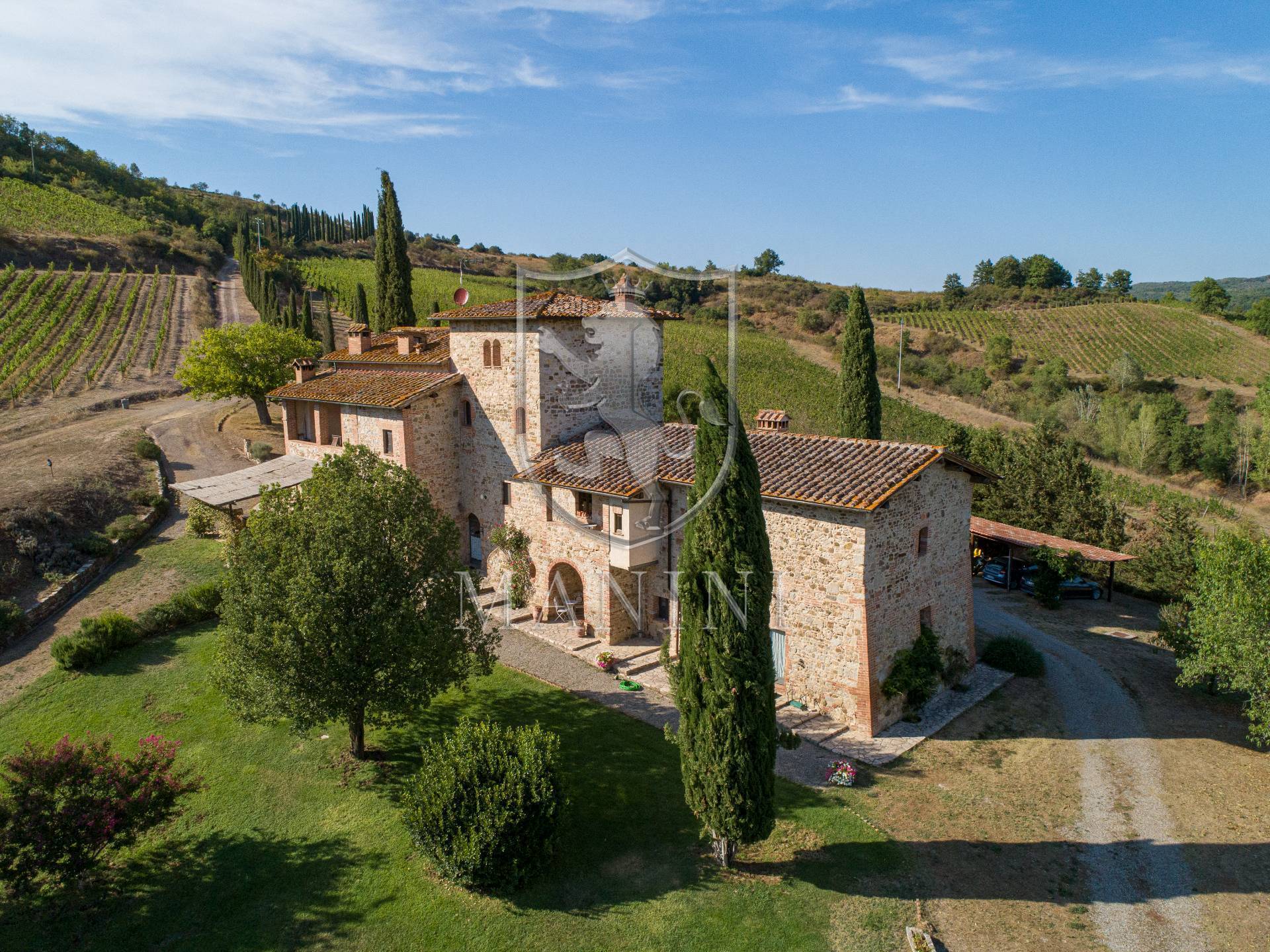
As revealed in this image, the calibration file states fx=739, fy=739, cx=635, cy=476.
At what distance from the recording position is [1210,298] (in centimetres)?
7319

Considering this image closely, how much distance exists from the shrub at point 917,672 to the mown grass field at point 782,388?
52.2ft

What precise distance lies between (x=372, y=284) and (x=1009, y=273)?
76.8 m

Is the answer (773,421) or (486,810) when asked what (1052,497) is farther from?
(486,810)

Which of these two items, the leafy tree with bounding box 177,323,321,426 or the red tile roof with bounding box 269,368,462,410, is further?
the leafy tree with bounding box 177,323,321,426

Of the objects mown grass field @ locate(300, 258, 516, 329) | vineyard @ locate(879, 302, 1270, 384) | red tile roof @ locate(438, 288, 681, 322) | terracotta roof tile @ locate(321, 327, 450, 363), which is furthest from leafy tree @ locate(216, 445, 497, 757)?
vineyard @ locate(879, 302, 1270, 384)

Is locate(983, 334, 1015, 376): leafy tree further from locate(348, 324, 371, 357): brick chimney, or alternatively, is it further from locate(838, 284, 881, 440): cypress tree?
locate(348, 324, 371, 357): brick chimney

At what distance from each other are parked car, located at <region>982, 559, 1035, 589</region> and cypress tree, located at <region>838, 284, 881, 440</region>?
21.3 ft

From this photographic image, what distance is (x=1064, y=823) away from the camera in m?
12.4

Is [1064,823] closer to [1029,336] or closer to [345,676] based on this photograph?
[345,676]

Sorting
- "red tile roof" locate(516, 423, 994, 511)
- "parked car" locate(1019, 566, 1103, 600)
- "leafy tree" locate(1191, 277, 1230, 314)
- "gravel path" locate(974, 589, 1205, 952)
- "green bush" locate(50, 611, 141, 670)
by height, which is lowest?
"gravel path" locate(974, 589, 1205, 952)

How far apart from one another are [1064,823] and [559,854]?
27.6 ft

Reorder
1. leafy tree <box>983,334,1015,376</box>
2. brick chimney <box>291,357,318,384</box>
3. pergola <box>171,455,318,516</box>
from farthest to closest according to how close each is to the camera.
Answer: leafy tree <box>983,334,1015,376</box> < brick chimney <box>291,357,318,384</box> < pergola <box>171,455,318,516</box>

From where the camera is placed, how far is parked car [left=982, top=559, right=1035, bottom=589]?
25.8 metres

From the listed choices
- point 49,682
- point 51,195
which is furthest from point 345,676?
point 51,195
